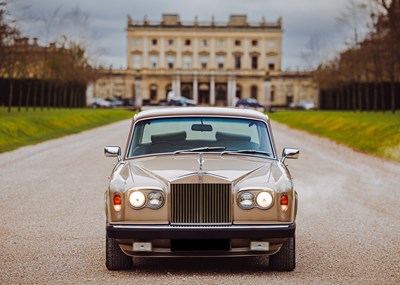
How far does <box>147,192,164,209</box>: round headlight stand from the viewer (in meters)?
Answer: 7.90

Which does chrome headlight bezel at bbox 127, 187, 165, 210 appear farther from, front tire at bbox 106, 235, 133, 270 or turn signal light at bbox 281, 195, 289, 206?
turn signal light at bbox 281, 195, 289, 206

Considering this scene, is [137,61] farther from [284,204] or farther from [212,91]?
[284,204]

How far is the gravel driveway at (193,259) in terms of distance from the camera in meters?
8.01

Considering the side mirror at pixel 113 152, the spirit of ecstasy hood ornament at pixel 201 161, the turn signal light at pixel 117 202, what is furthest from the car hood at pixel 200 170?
the side mirror at pixel 113 152

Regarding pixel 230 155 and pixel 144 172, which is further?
pixel 230 155

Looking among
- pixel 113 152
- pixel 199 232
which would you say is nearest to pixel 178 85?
pixel 113 152

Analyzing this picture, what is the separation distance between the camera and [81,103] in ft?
284

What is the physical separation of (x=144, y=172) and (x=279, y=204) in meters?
1.37

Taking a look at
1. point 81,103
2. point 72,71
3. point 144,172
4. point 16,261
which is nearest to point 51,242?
point 16,261

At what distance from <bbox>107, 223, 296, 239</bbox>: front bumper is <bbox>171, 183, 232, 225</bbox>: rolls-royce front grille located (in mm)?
92

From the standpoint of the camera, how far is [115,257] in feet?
27.0

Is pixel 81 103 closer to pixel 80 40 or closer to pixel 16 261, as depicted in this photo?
pixel 80 40

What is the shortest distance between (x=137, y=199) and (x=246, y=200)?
102 centimetres

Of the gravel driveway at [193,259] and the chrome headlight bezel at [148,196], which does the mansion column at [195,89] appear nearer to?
the gravel driveway at [193,259]
